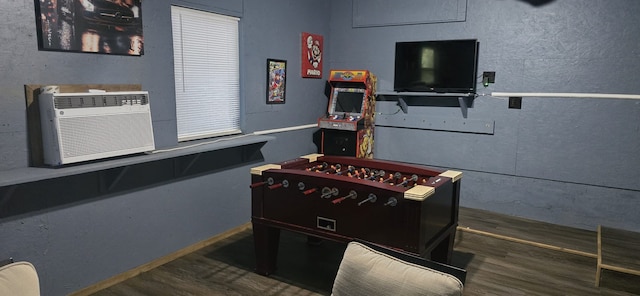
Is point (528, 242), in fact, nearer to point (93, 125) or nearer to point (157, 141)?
point (157, 141)

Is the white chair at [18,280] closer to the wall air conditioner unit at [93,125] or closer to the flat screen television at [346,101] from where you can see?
the wall air conditioner unit at [93,125]

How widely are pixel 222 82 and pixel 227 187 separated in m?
1.06

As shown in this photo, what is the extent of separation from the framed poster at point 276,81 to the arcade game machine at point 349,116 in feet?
2.15

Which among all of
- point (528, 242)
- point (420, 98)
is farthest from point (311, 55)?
point (528, 242)

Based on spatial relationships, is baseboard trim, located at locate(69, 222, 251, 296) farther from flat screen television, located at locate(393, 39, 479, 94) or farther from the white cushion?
flat screen television, located at locate(393, 39, 479, 94)

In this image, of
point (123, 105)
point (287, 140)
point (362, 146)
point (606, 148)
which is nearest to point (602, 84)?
point (606, 148)

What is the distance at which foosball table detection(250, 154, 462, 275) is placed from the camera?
9.20 ft

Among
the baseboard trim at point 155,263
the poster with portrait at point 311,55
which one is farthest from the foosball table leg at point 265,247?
the poster with portrait at point 311,55

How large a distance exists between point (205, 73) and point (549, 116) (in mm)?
3631

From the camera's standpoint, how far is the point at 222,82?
4379 millimetres

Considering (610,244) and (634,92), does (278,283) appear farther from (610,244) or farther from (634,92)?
(634,92)

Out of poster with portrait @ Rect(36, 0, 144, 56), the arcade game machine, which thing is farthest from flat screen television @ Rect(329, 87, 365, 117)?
poster with portrait @ Rect(36, 0, 144, 56)

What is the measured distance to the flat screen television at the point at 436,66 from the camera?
16.1 feet

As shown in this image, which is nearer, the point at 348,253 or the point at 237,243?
the point at 348,253
